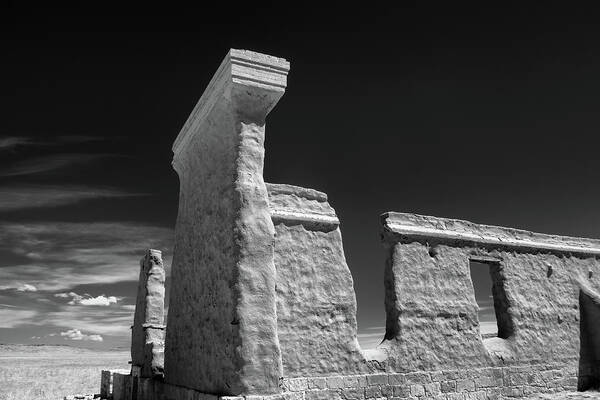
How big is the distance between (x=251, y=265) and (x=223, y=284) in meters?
0.56

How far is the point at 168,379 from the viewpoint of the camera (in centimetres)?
805

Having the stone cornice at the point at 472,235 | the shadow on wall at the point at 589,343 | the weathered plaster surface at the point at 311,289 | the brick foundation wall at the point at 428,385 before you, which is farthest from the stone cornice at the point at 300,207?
the shadow on wall at the point at 589,343

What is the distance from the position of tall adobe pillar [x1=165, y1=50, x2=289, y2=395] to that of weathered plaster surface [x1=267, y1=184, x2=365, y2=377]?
62.5 inches

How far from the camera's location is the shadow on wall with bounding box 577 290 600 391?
11.6m

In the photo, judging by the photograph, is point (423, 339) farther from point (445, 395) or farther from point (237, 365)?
point (237, 365)

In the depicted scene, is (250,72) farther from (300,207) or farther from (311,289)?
(311,289)

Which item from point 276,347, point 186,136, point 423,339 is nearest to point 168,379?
point 276,347

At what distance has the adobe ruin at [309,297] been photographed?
590 cm

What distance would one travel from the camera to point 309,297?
8453 millimetres

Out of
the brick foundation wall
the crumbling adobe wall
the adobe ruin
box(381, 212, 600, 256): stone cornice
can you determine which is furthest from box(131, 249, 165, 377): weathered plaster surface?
box(381, 212, 600, 256): stone cornice

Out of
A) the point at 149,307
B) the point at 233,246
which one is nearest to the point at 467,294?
the point at 233,246

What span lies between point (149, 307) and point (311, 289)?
199 inches

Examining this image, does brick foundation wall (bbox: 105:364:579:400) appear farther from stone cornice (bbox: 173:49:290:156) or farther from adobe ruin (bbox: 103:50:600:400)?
stone cornice (bbox: 173:49:290:156)

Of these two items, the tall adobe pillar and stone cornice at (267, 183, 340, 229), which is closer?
the tall adobe pillar
